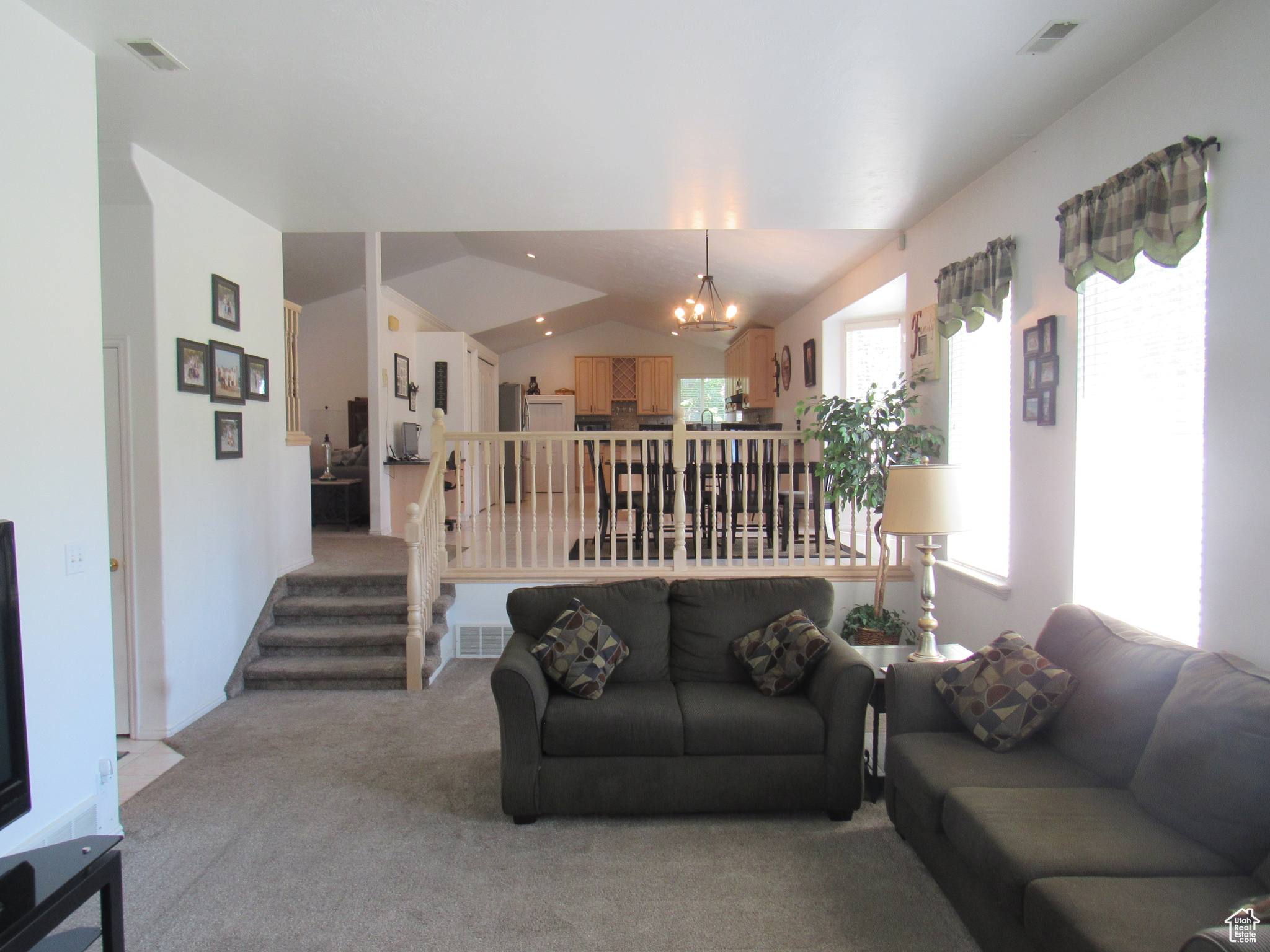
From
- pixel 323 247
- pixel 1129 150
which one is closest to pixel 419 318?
pixel 323 247

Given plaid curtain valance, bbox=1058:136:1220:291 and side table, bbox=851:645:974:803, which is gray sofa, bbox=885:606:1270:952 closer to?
side table, bbox=851:645:974:803

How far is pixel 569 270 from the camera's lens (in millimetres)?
9125

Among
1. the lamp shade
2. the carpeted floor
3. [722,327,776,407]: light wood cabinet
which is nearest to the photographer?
the carpeted floor

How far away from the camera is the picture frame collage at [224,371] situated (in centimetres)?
390

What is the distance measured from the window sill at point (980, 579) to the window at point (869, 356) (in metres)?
2.36

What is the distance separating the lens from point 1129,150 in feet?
9.32

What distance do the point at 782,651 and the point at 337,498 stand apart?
232 inches

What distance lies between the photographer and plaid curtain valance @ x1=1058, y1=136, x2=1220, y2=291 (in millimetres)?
2436

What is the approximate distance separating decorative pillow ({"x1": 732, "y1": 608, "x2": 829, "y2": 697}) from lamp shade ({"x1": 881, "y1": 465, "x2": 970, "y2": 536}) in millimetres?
572

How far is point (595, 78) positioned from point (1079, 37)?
176 centimetres

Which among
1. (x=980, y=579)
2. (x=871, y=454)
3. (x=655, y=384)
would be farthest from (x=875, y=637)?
(x=655, y=384)

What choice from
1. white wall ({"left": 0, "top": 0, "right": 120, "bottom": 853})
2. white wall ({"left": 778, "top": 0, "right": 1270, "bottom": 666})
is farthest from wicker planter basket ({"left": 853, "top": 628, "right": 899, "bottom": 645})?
white wall ({"left": 0, "top": 0, "right": 120, "bottom": 853})

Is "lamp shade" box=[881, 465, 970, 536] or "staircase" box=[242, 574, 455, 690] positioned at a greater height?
"lamp shade" box=[881, 465, 970, 536]

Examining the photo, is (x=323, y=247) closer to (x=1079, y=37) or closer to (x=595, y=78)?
(x=595, y=78)
